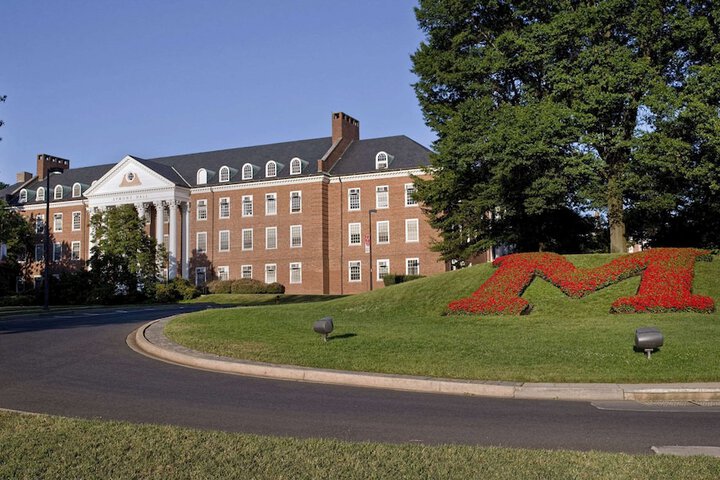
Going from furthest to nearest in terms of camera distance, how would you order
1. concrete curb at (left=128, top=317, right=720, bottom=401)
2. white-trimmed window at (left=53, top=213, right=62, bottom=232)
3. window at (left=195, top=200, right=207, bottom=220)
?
white-trimmed window at (left=53, top=213, right=62, bottom=232)
window at (left=195, top=200, right=207, bottom=220)
concrete curb at (left=128, top=317, right=720, bottom=401)

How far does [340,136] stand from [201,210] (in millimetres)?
16714

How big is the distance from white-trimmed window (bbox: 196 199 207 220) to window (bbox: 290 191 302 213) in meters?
10.5

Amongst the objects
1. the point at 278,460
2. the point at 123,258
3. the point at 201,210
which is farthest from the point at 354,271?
the point at 278,460

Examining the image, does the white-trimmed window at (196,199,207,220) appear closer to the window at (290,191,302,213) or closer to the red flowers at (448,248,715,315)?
the window at (290,191,302,213)

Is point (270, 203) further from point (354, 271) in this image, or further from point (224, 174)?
point (354, 271)

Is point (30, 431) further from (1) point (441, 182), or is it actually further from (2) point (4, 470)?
(1) point (441, 182)

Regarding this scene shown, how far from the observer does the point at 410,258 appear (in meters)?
62.0

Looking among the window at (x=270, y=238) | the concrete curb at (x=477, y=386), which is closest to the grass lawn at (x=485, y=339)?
the concrete curb at (x=477, y=386)

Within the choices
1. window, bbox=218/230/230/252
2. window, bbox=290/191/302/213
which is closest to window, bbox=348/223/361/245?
window, bbox=290/191/302/213

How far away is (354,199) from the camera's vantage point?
2554 inches

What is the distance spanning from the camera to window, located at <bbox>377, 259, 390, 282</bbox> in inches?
2479

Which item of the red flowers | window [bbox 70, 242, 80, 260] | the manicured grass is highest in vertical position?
window [bbox 70, 242, 80, 260]

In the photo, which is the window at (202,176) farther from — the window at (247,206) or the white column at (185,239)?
the window at (247,206)

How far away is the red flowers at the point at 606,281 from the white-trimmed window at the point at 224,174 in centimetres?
4561
